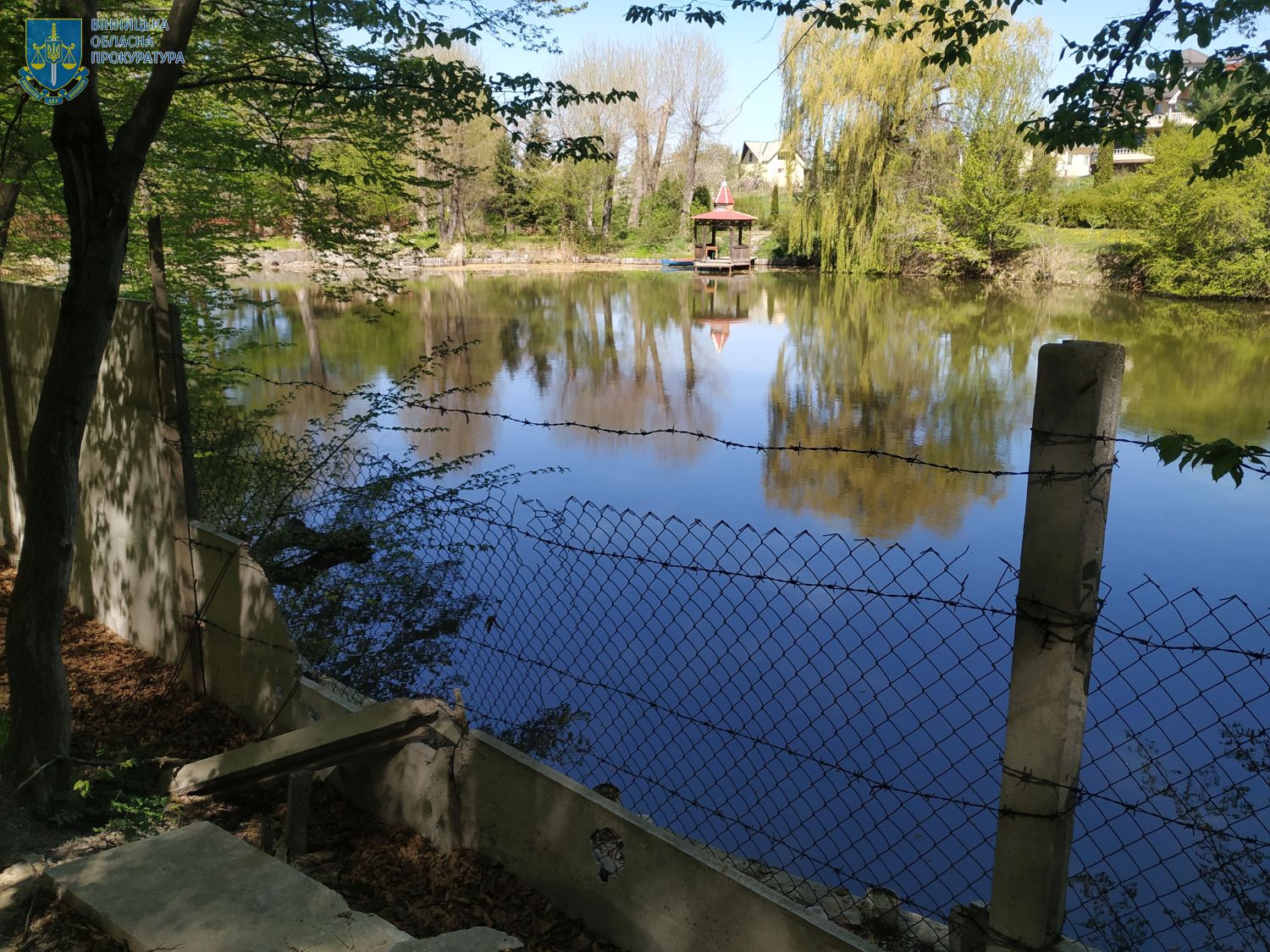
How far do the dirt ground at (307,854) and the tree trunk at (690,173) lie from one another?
49.2 metres

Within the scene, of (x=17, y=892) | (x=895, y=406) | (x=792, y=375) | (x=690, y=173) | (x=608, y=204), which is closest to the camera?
(x=17, y=892)

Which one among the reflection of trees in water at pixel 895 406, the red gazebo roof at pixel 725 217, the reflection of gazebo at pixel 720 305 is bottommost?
the reflection of trees in water at pixel 895 406

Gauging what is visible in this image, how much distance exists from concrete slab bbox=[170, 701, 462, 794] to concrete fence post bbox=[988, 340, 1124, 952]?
1.61 meters

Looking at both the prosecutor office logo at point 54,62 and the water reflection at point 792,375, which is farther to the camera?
the water reflection at point 792,375

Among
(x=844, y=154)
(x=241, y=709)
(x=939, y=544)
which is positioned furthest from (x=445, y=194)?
(x=241, y=709)

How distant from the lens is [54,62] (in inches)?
155

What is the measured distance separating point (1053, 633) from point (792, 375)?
15478 millimetres

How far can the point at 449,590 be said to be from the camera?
5.91 m

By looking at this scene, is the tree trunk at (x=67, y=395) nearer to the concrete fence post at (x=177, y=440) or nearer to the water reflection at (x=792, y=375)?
the concrete fence post at (x=177, y=440)

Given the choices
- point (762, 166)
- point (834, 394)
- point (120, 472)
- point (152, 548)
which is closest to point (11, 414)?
point (120, 472)

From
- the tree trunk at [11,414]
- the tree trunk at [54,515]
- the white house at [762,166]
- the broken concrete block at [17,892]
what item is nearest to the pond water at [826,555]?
the broken concrete block at [17,892]

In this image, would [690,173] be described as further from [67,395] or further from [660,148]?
[67,395]

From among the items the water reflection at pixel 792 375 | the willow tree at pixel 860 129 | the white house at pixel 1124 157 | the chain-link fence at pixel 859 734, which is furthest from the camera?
the willow tree at pixel 860 129

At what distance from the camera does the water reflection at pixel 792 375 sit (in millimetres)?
10602
